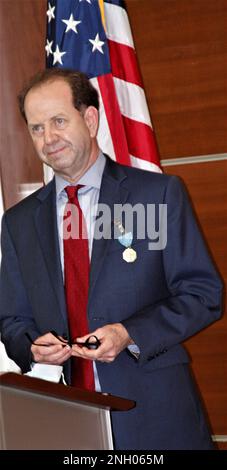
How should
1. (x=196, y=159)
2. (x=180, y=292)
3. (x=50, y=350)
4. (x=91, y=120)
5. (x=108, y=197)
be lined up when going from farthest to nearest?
(x=196, y=159)
(x=91, y=120)
(x=108, y=197)
(x=180, y=292)
(x=50, y=350)

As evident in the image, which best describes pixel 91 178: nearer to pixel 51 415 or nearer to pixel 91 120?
pixel 91 120

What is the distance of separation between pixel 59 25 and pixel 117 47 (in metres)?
0.27

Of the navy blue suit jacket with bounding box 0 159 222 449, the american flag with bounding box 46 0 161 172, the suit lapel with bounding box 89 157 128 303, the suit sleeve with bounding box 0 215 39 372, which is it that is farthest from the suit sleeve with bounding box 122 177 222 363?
the american flag with bounding box 46 0 161 172

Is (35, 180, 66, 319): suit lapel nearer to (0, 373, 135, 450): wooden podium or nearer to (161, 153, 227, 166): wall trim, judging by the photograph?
(0, 373, 135, 450): wooden podium

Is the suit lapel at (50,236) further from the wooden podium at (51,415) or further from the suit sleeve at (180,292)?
the wooden podium at (51,415)

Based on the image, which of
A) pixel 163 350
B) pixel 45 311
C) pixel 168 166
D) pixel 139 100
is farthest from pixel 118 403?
pixel 168 166

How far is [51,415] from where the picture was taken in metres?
1.82

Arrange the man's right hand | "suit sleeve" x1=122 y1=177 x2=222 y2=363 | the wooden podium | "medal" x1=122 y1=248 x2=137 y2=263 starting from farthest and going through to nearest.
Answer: "medal" x1=122 y1=248 x2=137 y2=263, "suit sleeve" x1=122 y1=177 x2=222 y2=363, the man's right hand, the wooden podium

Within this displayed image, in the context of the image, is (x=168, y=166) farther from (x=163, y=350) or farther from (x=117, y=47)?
(x=163, y=350)

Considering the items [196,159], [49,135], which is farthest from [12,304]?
[196,159]

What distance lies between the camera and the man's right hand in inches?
83.8

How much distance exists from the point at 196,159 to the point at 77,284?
164cm

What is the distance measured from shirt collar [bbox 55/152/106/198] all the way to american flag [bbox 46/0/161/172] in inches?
32.4
